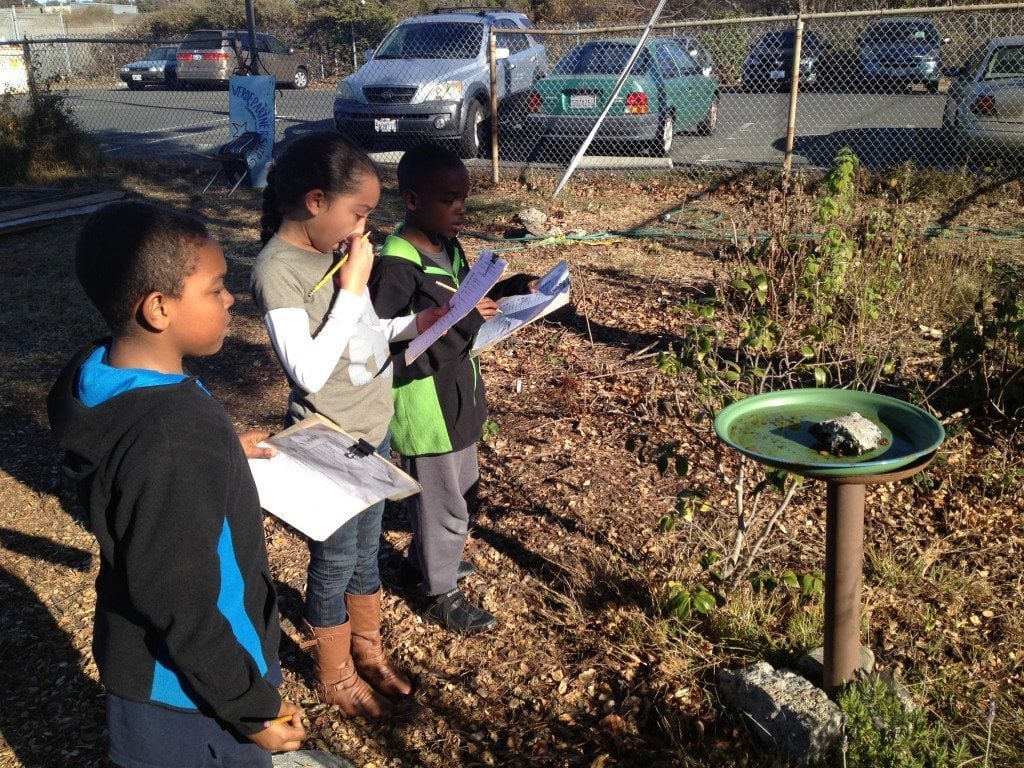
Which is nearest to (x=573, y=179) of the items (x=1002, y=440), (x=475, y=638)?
(x=1002, y=440)

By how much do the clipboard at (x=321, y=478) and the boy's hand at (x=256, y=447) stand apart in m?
0.01

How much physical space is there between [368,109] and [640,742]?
10.4 m

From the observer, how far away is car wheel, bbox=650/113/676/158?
11281 mm

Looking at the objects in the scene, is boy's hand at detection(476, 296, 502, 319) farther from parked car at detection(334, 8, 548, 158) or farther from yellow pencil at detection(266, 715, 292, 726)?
parked car at detection(334, 8, 548, 158)

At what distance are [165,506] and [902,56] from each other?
14663mm

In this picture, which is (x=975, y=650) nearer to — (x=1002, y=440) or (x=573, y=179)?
(x=1002, y=440)

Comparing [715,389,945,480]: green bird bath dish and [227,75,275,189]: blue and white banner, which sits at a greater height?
[227,75,275,189]: blue and white banner

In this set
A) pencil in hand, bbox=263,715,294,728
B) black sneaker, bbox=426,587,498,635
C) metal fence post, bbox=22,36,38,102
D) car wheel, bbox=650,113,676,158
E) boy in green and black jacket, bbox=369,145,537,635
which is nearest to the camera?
pencil in hand, bbox=263,715,294,728

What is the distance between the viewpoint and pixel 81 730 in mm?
2875

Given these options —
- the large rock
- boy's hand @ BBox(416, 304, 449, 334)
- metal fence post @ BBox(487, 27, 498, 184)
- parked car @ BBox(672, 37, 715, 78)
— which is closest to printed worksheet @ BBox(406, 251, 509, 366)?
boy's hand @ BBox(416, 304, 449, 334)

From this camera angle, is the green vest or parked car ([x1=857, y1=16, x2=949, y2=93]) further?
parked car ([x1=857, y1=16, x2=949, y2=93])

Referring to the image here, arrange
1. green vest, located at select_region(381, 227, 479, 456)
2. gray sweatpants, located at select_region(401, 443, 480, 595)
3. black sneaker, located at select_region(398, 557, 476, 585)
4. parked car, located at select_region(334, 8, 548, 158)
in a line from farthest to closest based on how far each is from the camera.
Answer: parked car, located at select_region(334, 8, 548, 158) → black sneaker, located at select_region(398, 557, 476, 585) → gray sweatpants, located at select_region(401, 443, 480, 595) → green vest, located at select_region(381, 227, 479, 456)

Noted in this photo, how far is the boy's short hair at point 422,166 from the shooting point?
2762 mm

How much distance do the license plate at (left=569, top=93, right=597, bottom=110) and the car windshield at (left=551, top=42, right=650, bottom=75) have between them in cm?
38
